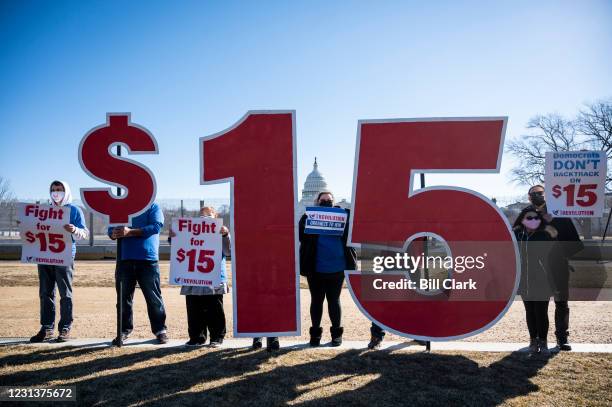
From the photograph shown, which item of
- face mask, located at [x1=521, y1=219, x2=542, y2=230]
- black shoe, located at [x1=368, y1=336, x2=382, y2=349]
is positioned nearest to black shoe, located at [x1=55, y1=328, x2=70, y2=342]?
black shoe, located at [x1=368, y1=336, x2=382, y2=349]

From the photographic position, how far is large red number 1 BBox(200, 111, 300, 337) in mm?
5480

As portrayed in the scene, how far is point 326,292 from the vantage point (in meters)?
5.92

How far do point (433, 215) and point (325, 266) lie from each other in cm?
156

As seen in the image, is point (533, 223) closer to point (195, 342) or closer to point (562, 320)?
point (562, 320)

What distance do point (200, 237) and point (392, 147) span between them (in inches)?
109

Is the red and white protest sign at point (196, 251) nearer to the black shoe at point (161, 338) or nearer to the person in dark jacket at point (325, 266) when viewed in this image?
the black shoe at point (161, 338)

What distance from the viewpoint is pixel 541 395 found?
4.31m

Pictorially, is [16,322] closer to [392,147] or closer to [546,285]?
[392,147]

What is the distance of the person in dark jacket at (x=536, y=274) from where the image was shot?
557 centimetres

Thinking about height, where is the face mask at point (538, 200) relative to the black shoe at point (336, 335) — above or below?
above

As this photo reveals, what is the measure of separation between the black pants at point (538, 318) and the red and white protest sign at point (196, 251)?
4.12m

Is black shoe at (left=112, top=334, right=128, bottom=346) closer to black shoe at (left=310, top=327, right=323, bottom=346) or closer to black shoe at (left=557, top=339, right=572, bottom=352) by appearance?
black shoe at (left=310, top=327, right=323, bottom=346)

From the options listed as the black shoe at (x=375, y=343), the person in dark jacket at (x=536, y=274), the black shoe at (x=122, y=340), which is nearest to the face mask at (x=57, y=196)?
Answer: the black shoe at (x=122, y=340)

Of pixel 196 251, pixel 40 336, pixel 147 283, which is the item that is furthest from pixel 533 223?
pixel 40 336
